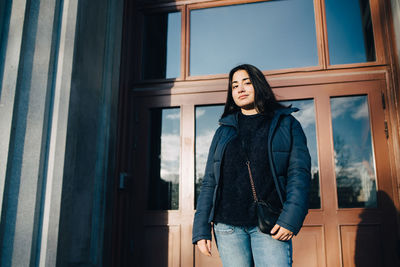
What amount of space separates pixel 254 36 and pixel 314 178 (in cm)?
137

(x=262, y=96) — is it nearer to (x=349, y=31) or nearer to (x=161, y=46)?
(x=349, y=31)

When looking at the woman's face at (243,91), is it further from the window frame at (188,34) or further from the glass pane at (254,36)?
the glass pane at (254,36)

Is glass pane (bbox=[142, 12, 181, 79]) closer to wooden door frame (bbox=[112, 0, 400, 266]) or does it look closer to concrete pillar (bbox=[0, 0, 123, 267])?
wooden door frame (bbox=[112, 0, 400, 266])

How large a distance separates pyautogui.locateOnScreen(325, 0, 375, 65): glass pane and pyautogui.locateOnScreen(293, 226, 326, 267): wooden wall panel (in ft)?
4.51

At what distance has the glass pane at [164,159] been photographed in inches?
117

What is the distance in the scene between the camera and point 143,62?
3.33 meters

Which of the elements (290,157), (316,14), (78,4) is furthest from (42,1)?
(316,14)

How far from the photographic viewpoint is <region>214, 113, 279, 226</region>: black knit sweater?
1671 millimetres

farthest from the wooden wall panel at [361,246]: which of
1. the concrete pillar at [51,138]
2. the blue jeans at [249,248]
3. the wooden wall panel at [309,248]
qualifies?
the concrete pillar at [51,138]

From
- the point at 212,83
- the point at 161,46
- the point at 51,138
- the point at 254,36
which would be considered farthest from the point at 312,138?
the point at 51,138

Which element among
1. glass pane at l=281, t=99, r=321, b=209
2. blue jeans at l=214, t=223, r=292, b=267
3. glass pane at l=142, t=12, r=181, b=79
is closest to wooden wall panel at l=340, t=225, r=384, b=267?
glass pane at l=281, t=99, r=321, b=209

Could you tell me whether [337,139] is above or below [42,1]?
below

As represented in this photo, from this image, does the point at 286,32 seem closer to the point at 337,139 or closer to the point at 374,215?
the point at 337,139

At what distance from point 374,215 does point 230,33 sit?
1.94 m
